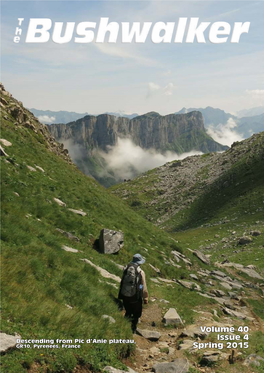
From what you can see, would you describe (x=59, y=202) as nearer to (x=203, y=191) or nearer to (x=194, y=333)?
(x=194, y=333)

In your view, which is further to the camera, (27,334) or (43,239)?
(43,239)

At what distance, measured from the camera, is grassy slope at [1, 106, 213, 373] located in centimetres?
714

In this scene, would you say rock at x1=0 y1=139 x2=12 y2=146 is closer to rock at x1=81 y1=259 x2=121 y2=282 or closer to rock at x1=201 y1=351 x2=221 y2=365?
rock at x1=81 y1=259 x2=121 y2=282

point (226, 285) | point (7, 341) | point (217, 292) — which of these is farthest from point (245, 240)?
point (7, 341)

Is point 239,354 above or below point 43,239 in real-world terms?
below

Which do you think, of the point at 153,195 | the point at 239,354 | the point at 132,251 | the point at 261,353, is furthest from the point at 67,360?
the point at 153,195

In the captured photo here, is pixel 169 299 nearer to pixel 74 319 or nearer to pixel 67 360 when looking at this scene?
pixel 74 319

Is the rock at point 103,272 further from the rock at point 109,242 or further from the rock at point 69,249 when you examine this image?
the rock at point 109,242

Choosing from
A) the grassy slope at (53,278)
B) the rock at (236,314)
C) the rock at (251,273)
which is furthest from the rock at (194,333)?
the rock at (251,273)

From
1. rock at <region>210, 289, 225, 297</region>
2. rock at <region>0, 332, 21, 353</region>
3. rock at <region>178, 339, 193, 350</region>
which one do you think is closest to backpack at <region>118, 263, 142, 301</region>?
rock at <region>178, 339, 193, 350</region>

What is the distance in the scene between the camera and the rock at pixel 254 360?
10.1 metres

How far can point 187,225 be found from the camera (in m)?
75.2

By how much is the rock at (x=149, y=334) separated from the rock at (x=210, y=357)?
2.17m

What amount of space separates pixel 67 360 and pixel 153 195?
114 metres
